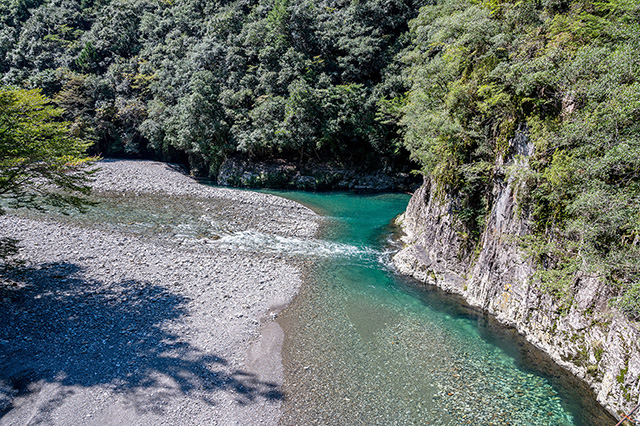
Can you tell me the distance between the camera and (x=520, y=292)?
10.3m

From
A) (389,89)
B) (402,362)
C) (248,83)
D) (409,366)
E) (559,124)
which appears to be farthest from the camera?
(248,83)

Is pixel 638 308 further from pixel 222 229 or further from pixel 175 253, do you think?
pixel 222 229

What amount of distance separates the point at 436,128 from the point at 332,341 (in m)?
10.6

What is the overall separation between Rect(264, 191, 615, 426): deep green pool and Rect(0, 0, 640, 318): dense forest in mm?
2653

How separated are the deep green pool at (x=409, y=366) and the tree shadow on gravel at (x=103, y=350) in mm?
1529

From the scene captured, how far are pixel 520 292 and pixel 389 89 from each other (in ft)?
93.7

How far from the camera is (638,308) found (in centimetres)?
629

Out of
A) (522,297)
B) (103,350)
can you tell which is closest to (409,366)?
(522,297)

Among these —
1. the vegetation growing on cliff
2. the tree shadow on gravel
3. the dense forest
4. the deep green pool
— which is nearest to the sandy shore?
the tree shadow on gravel

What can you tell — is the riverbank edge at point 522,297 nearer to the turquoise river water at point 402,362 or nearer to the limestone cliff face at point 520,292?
the limestone cliff face at point 520,292

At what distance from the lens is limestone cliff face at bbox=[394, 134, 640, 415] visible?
714 centimetres

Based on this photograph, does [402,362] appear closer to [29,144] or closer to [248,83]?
[29,144]

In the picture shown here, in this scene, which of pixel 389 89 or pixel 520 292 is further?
pixel 389 89

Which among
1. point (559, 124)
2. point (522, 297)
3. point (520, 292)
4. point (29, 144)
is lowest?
point (522, 297)
